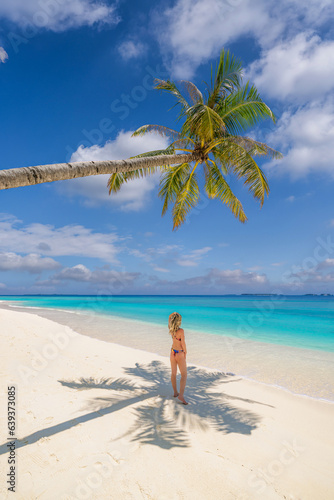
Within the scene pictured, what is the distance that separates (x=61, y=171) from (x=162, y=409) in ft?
13.3

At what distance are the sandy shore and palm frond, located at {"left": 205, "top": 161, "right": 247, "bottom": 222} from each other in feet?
17.8

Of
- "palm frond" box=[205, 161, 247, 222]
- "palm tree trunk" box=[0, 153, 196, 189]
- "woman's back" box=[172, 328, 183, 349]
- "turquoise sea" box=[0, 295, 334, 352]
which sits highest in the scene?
"palm frond" box=[205, 161, 247, 222]

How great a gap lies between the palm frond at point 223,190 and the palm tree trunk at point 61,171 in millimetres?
3434

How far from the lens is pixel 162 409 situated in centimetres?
407

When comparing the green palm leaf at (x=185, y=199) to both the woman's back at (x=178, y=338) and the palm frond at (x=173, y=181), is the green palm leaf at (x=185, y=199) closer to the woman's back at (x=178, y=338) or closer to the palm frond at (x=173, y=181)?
the palm frond at (x=173, y=181)

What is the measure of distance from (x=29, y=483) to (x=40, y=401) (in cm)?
177

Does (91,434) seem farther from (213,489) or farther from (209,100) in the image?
(209,100)

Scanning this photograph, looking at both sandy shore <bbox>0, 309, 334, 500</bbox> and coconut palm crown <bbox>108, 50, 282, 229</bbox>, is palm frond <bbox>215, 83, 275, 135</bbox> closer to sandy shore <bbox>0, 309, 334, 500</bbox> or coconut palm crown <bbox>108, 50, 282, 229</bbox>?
coconut palm crown <bbox>108, 50, 282, 229</bbox>

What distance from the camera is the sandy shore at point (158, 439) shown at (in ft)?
8.06

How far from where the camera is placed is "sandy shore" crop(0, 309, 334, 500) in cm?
246

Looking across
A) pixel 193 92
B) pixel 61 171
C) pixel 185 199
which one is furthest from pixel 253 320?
pixel 61 171

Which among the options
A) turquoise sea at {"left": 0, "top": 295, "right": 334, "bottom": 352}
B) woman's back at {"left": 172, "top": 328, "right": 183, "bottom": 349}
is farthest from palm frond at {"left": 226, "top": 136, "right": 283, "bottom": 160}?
turquoise sea at {"left": 0, "top": 295, "right": 334, "bottom": 352}

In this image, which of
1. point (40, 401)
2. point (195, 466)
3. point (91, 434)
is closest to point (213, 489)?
point (195, 466)

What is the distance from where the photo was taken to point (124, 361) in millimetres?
6922
